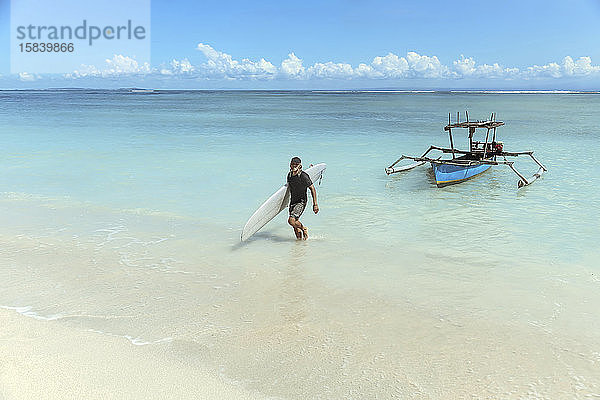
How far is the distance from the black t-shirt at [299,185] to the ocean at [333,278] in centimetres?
85

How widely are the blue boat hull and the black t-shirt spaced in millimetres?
6230

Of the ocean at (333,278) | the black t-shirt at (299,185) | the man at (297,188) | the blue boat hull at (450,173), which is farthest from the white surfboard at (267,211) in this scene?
the blue boat hull at (450,173)

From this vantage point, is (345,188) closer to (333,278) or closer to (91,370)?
(333,278)

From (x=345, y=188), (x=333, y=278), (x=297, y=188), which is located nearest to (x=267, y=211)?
(x=297, y=188)

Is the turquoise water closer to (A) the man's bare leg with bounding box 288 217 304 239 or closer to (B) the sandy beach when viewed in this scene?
(A) the man's bare leg with bounding box 288 217 304 239

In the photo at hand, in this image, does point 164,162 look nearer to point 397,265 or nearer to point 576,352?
point 397,265

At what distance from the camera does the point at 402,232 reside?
30.9ft

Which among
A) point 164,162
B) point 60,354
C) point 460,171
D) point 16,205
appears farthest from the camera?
point 164,162

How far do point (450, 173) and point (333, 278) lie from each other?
25.3ft

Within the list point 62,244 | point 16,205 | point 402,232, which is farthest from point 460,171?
point 16,205

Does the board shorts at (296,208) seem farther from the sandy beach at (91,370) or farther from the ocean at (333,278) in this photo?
the sandy beach at (91,370)

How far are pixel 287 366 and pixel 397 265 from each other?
3.38m

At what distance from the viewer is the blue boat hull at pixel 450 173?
44.0 ft

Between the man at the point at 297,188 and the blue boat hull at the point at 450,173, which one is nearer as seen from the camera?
the man at the point at 297,188
